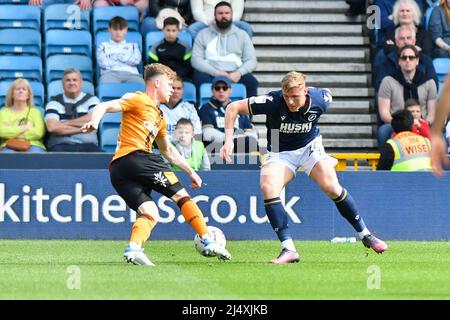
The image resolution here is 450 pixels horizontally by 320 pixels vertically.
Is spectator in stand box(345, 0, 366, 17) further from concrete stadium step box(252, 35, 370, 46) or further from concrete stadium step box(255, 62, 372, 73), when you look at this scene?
concrete stadium step box(255, 62, 372, 73)

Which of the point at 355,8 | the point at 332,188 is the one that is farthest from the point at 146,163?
the point at 355,8

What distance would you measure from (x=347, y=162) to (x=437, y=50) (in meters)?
2.45

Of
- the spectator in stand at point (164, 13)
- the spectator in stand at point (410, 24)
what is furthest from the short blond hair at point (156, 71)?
the spectator in stand at point (410, 24)

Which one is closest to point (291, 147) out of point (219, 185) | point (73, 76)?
point (219, 185)

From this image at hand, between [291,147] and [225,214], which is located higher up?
[291,147]

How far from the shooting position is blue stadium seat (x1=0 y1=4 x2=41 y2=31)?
729 inches

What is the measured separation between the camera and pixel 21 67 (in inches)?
711

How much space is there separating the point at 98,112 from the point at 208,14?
8362 millimetres

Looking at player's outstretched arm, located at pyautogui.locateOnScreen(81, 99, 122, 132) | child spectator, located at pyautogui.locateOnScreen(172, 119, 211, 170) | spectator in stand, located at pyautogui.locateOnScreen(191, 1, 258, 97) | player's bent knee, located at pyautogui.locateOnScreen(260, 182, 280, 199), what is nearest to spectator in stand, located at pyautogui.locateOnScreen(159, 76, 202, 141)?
child spectator, located at pyautogui.locateOnScreen(172, 119, 211, 170)

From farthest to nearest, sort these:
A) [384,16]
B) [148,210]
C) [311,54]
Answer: [311,54] → [384,16] → [148,210]

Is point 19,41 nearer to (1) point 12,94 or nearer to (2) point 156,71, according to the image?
(1) point 12,94

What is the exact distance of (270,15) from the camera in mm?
19828

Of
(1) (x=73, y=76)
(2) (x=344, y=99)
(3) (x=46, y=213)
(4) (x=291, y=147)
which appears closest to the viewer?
(4) (x=291, y=147)

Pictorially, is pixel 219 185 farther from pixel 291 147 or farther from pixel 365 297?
pixel 365 297
